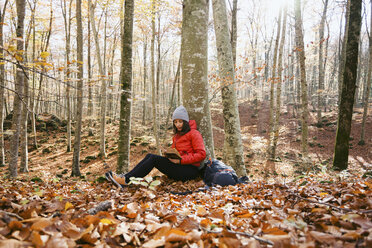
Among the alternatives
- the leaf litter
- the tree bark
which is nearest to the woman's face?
the leaf litter

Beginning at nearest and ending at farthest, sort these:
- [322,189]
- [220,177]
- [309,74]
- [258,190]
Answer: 1. [322,189]
2. [258,190]
3. [220,177]
4. [309,74]

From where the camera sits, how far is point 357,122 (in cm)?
1667

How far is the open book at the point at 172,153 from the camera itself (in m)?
3.26

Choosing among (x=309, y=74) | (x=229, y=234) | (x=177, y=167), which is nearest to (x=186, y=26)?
(x=177, y=167)

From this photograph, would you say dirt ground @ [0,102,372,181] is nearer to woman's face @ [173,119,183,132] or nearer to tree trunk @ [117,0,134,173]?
tree trunk @ [117,0,134,173]

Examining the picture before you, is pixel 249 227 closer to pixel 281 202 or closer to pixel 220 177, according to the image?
pixel 281 202

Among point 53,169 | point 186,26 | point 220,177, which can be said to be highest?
point 186,26

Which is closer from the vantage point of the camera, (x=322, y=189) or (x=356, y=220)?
(x=356, y=220)

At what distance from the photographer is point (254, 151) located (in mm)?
12945

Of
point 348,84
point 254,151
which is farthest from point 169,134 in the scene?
point 348,84

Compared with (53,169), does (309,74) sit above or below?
above

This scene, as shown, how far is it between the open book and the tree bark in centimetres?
467

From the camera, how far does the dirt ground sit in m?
10.3

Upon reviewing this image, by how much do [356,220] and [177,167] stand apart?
2.56 metres
